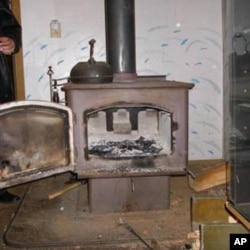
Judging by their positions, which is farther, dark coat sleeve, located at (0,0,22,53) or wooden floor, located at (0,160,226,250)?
dark coat sleeve, located at (0,0,22,53)

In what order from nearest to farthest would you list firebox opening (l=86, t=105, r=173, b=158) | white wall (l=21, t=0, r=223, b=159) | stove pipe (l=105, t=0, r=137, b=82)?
firebox opening (l=86, t=105, r=173, b=158) < stove pipe (l=105, t=0, r=137, b=82) < white wall (l=21, t=0, r=223, b=159)

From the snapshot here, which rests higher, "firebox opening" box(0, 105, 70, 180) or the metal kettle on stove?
the metal kettle on stove

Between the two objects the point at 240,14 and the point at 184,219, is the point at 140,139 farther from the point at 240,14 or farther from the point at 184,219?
the point at 240,14

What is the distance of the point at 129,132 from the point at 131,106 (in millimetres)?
317

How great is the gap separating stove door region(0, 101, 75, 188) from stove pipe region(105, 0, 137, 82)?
44 centimetres

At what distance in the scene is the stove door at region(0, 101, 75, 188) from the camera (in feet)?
5.10

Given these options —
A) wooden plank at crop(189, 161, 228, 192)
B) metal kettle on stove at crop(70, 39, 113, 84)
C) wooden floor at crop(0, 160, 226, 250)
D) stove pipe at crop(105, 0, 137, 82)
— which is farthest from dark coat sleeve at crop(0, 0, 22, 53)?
wooden plank at crop(189, 161, 228, 192)

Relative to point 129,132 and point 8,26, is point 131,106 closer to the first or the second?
point 129,132

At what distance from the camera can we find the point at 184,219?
1.66 meters

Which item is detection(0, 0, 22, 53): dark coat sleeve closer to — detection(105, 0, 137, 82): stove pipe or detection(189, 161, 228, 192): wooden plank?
detection(105, 0, 137, 82): stove pipe

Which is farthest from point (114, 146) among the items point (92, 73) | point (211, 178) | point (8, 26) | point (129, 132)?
point (8, 26)

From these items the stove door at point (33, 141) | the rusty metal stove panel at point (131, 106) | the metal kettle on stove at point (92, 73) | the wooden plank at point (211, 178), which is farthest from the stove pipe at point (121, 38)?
the wooden plank at point (211, 178)

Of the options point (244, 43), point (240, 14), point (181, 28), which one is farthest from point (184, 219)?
point (181, 28)

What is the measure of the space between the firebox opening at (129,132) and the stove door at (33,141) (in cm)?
12
